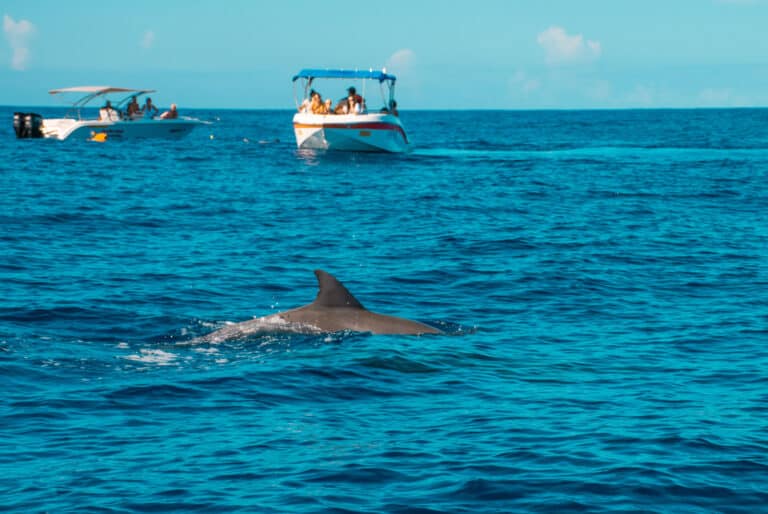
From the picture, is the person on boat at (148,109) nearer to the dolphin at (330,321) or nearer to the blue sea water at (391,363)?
the blue sea water at (391,363)

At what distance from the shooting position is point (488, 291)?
19.2 meters

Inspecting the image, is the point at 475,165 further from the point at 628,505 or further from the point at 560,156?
the point at 628,505

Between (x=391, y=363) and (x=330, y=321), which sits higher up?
(x=330, y=321)

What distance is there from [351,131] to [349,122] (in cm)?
56

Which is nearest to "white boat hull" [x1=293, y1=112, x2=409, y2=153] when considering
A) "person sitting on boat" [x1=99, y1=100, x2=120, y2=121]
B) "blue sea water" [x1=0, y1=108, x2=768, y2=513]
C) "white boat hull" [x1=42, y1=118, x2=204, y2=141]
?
"white boat hull" [x1=42, y1=118, x2=204, y2=141]

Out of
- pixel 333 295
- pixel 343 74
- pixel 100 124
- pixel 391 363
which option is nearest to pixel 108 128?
pixel 100 124

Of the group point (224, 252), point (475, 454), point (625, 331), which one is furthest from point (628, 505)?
point (224, 252)

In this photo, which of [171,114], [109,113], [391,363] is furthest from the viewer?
[171,114]

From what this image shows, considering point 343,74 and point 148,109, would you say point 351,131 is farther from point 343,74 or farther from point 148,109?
point 148,109

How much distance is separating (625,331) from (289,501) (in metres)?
8.53

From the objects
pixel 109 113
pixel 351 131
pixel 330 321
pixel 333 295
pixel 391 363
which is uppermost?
pixel 109 113

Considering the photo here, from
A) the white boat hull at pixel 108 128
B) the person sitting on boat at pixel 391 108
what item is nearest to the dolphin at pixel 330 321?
the person sitting on boat at pixel 391 108

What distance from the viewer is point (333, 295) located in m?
14.6

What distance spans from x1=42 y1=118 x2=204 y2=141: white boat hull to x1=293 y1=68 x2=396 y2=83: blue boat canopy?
17579 millimetres
